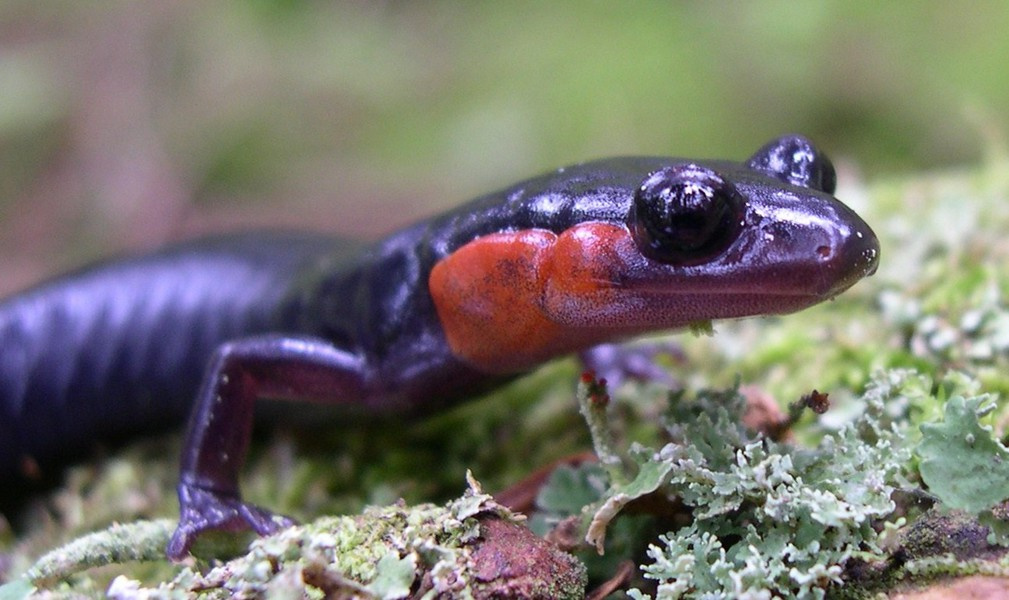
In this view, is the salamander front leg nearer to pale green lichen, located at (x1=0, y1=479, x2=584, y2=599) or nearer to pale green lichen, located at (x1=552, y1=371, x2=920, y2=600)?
pale green lichen, located at (x1=0, y1=479, x2=584, y2=599)

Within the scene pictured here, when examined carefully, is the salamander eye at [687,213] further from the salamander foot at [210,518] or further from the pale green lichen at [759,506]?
the salamander foot at [210,518]

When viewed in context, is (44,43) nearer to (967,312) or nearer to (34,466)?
(34,466)

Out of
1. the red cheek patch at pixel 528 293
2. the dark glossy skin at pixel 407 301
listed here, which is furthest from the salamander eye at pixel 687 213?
the red cheek patch at pixel 528 293

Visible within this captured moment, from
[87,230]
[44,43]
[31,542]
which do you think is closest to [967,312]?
[31,542]

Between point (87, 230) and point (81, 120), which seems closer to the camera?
point (87, 230)

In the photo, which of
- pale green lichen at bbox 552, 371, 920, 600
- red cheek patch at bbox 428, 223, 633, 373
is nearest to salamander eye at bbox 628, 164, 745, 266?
red cheek patch at bbox 428, 223, 633, 373

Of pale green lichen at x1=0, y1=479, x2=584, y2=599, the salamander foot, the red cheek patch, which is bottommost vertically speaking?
the salamander foot
